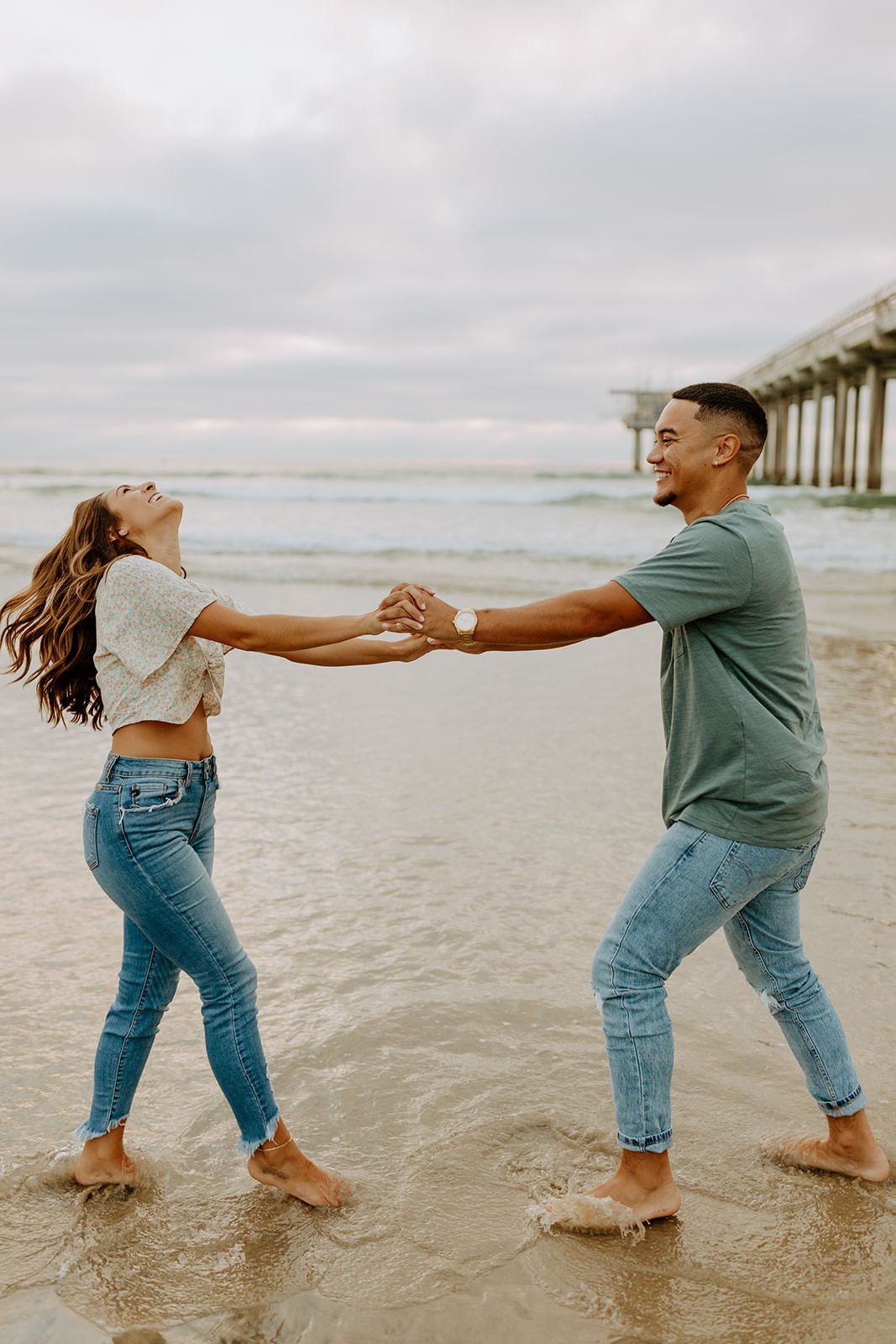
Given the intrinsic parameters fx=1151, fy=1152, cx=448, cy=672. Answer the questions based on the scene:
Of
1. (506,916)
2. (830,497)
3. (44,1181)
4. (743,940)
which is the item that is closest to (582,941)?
(506,916)

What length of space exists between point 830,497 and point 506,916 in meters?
28.4

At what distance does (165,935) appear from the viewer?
2.77 meters

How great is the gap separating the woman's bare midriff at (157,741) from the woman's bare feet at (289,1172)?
0.94m

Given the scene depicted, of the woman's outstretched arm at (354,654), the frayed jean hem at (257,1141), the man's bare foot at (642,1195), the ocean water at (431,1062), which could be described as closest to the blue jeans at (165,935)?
the frayed jean hem at (257,1141)

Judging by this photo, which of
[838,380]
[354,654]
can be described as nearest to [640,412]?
[838,380]

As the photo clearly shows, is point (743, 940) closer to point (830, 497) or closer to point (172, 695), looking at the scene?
point (172, 695)

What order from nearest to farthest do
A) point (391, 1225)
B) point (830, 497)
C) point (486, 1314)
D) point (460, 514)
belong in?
point (486, 1314) < point (391, 1225) < point (830, 497) < point (460, 514)

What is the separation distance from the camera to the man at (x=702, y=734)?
8.79 feet

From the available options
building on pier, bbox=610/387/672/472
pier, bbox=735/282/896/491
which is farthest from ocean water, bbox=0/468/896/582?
building on pier, bbox=610/387/672/472

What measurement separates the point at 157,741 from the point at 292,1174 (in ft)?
3.67

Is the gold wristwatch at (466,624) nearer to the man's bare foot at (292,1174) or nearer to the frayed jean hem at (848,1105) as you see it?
the man's bare foot at (292,1174)

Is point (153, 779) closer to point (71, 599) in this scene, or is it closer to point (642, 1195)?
point (71, 599)

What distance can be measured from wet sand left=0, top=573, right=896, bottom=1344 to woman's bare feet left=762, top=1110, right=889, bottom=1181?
0.06 m

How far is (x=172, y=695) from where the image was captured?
9.21ft
